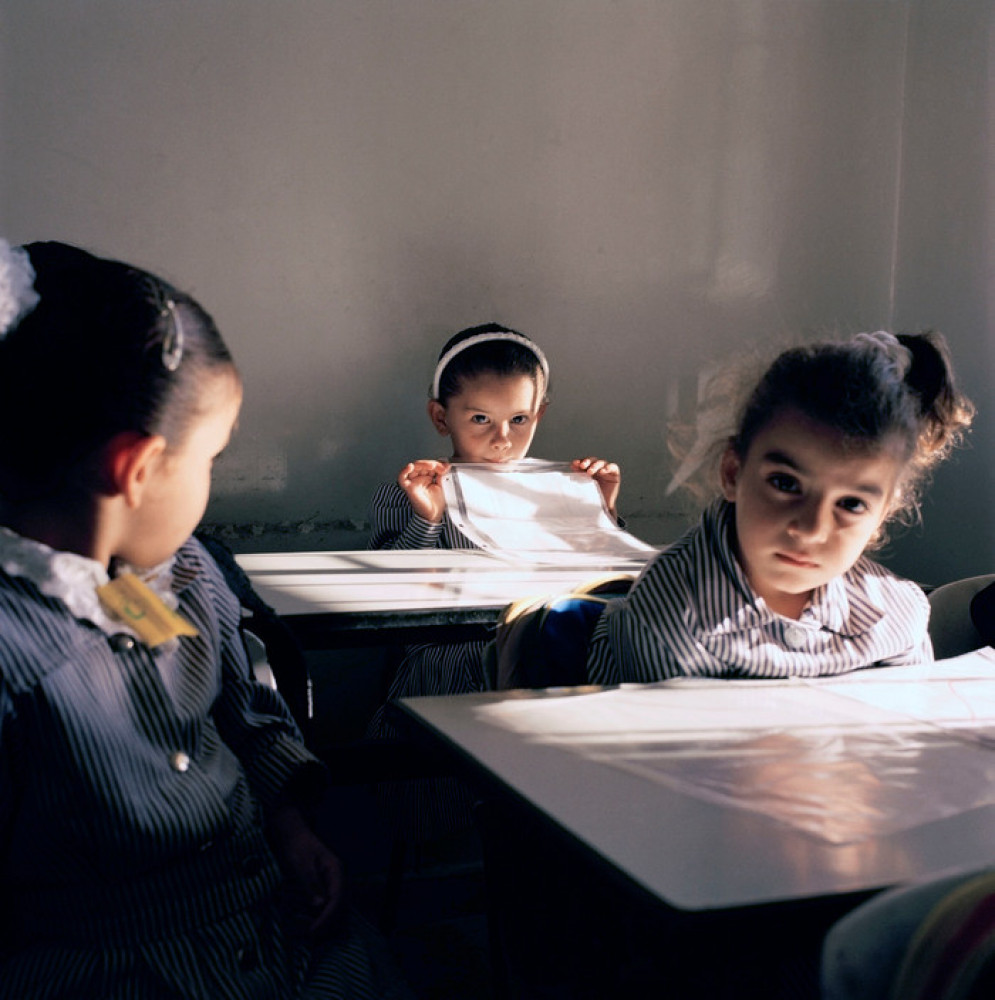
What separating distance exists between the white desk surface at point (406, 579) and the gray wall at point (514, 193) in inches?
27.5

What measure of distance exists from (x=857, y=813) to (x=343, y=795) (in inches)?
82.0

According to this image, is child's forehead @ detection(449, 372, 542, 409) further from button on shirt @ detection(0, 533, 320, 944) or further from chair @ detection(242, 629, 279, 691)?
button on shirt @ detection(0, 533, 320, 944)

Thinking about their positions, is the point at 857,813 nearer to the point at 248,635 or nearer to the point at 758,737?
the point at 758,737

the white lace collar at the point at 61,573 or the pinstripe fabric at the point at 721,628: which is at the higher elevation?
the white lace collar at the point at 61,573

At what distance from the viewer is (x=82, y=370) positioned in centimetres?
96

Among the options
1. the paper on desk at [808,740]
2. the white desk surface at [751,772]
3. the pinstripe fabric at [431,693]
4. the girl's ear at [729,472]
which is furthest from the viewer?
the pinstripe fabric at [431,693]

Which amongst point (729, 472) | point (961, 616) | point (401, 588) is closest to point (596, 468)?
point (401, 588)

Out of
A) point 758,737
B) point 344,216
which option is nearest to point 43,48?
point 344,216

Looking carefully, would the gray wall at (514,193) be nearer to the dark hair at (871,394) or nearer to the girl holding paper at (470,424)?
the girl holding paper at (470,424)

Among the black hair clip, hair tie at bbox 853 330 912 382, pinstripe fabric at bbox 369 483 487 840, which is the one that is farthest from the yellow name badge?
pinstripe fabric at bbox 369 483 487 840

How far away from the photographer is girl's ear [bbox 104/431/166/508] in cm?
99

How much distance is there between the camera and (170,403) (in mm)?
1012

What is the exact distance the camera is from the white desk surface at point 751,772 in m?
0.77

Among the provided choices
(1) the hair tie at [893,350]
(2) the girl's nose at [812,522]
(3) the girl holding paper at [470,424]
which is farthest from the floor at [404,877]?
(1) the hair tie at [893,350]
